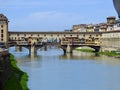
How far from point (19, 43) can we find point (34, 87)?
40725 millimetres

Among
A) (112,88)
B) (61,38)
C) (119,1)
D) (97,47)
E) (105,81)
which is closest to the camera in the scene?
(119,1)

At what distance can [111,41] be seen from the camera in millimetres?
60094

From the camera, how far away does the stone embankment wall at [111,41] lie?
5661 cm

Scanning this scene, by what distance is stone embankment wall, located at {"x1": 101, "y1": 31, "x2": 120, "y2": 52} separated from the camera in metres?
56.6

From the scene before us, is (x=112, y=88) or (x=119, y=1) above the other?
(x=119, y=1)

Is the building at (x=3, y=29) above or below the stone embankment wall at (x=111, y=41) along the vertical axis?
above

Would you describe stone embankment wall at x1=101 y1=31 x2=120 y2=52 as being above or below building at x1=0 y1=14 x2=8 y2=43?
below

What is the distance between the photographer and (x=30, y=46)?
55.2 m

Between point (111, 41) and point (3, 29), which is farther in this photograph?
point (3, 29)

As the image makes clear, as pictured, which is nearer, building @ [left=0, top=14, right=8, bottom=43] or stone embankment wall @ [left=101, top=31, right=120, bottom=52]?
stone embankment wall @ [left=101, top=31, right=120, bottom=52]

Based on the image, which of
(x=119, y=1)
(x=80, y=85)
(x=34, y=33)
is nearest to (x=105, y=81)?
(x=80, y=85)

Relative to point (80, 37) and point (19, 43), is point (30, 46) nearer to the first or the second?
point (19, 43)

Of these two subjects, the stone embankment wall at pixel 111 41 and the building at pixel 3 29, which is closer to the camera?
the stone embankment wall at pixel 111 41

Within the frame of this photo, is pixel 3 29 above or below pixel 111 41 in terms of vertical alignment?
above
